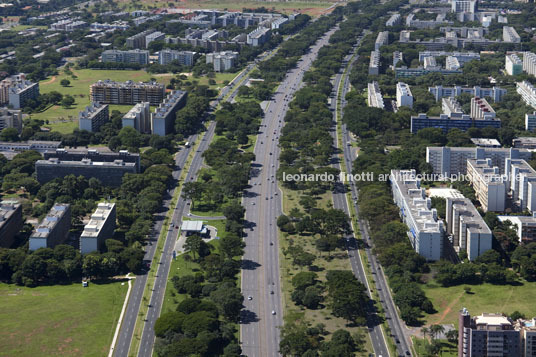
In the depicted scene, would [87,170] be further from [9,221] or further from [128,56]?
[128,56]

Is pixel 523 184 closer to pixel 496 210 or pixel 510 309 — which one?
pixel 496 210

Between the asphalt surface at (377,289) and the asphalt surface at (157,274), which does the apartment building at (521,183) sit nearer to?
Answer: the asphalt surface at (377,289)

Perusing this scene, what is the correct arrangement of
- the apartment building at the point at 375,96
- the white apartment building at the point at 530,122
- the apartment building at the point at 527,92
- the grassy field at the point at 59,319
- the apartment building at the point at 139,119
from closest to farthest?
the grassy field at the point at 59,319, the apartment building at the point at 139,119, the white apartment building at the point at 530,122, the apartment building at the point at 375,96, the apartment building at the point at 527,92

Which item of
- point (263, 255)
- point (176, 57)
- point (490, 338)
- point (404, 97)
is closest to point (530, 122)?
point (404, 97)

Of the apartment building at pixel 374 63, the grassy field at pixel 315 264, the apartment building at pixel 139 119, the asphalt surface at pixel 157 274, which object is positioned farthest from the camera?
the apartment building at pixel 374 63

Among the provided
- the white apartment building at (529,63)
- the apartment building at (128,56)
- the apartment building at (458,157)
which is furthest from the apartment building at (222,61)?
the apartment building at (458,157)

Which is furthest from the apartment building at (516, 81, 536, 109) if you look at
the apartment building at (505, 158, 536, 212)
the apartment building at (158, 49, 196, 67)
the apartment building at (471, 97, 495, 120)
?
the apartment building at (158, 49, 196, 67)
